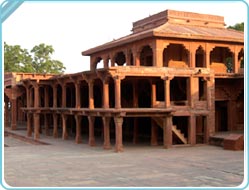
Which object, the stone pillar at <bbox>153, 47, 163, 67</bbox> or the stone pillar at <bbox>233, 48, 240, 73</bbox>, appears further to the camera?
the stone pillar at <bbox>233, 48, 240, 73</bbox>

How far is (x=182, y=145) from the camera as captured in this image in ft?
73.4

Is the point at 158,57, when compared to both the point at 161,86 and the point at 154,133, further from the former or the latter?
the point at 154,133

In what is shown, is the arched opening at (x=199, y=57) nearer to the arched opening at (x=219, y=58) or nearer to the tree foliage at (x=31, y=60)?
the arched opening at (x=219, y=58)

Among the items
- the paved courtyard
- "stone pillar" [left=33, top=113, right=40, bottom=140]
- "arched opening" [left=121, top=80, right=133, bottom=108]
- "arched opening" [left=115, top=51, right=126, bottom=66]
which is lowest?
the paved courtyard

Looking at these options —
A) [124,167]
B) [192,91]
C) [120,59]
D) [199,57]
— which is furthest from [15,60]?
[124,167]

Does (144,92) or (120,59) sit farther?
(120,59)

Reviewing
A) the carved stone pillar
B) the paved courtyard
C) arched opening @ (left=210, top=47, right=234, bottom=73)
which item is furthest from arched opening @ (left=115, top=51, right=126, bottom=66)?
the paved courtyard

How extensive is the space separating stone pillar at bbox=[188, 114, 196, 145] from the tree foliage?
4121 centimetres

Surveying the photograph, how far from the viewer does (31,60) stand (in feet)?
209

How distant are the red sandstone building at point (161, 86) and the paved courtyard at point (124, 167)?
1781 mm

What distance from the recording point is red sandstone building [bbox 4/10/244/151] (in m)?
21.7

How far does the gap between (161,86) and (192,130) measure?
469 centimetres

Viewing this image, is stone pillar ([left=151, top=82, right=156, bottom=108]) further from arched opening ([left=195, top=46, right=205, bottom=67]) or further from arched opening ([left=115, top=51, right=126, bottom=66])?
arched opening ([left=115, top=51, right=126, bottom=66])

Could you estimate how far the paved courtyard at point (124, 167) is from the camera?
42.4ft
